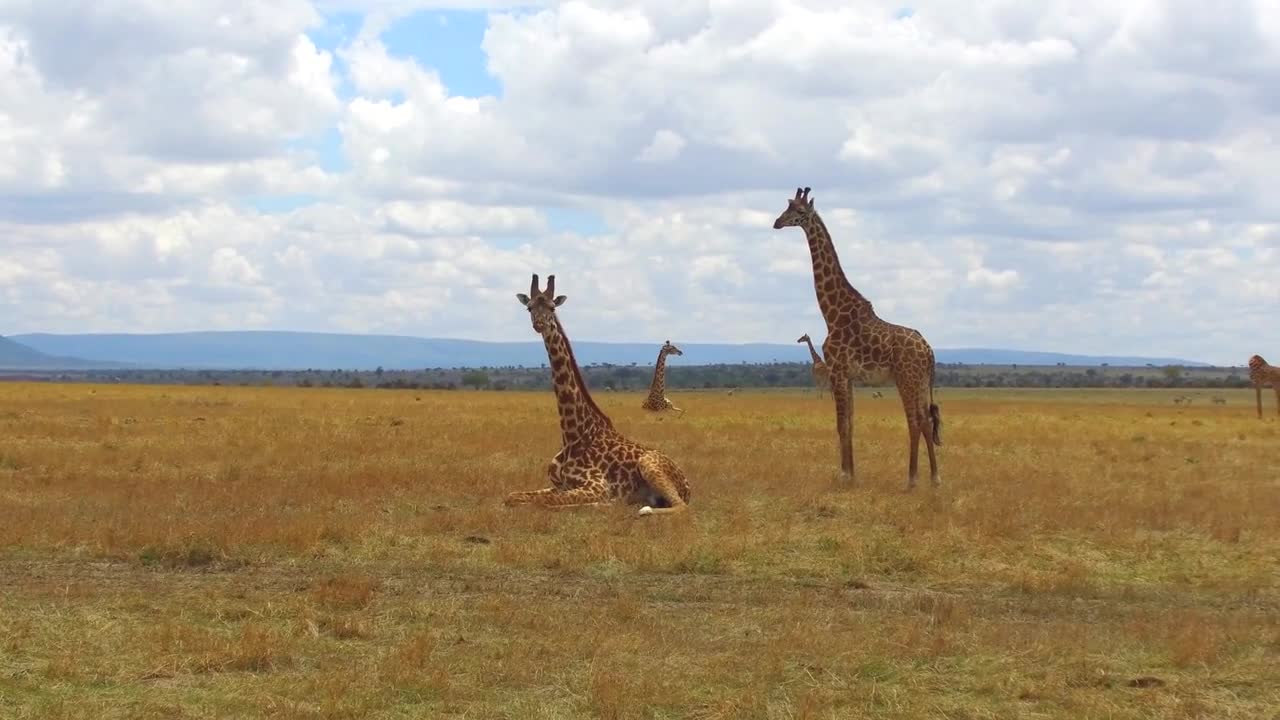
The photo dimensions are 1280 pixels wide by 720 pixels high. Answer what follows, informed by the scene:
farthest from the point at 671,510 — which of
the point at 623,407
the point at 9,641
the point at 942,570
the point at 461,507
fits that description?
the point at 623,407

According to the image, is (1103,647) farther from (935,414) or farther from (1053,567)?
(935,414)

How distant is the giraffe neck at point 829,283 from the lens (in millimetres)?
18688

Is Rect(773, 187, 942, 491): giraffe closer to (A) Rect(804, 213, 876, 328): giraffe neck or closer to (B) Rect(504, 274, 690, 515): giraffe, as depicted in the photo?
(A) Rect(804, 213, 876, 328): giraffe neck

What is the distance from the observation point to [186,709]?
736 cm

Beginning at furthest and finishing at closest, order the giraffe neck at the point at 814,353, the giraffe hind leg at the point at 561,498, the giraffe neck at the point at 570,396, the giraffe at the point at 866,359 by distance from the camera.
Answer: the giraffe neck at the point at 814,353 < the giraffe at the point at 866,359 < the giraffe neck at the point at 570,396 < the giraffe hind leg at the point at 561,498

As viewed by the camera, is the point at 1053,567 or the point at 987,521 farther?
the point at 987,521

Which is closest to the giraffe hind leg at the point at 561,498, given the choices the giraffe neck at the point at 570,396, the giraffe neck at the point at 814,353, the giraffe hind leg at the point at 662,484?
the giraffe hind leg at the point at 662,484

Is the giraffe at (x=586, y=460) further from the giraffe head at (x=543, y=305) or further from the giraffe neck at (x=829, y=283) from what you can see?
the giraffe neck at (x=829, y=283)

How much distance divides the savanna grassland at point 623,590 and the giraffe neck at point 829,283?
2.13m

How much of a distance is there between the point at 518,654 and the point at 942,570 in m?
4.64

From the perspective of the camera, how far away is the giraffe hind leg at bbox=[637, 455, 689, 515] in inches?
589

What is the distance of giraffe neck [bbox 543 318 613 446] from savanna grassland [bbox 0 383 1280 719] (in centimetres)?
114

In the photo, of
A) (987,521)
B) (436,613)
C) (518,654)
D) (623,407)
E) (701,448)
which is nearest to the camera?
(518,654)

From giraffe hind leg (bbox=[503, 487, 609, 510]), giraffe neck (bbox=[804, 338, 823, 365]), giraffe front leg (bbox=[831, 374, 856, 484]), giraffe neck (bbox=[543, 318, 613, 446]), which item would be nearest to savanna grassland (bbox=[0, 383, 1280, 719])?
giraffe hind leg (bbox=[503, 487, 609, 510])
